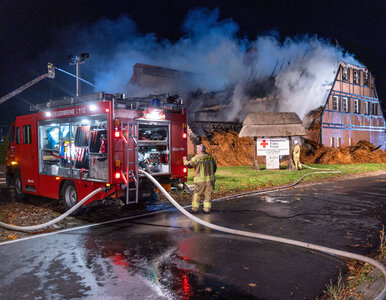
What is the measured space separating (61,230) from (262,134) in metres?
14.4

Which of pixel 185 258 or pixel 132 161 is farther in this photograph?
pixel 132 161

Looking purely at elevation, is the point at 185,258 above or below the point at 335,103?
below

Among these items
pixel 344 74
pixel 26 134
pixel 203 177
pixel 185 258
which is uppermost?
pixel 344 74

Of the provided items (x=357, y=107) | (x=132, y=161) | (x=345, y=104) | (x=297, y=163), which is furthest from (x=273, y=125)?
(x=357, y=107)

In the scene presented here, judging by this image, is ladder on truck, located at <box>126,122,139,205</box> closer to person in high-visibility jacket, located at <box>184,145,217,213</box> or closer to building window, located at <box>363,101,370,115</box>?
person in high-visibility jacket, located at <box>184,145,217,213</box>

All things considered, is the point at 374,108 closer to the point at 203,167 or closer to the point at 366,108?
the point at 366,108

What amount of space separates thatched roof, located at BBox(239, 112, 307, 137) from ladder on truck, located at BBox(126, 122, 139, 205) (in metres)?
12.6

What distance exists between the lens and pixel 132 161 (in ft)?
25.7

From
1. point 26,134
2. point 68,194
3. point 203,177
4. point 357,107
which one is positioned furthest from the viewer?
point 357,107

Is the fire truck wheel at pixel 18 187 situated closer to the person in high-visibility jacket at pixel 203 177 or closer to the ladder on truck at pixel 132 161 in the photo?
the ladder on truck at pixel 132 161

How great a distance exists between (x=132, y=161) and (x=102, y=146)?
0.76 m

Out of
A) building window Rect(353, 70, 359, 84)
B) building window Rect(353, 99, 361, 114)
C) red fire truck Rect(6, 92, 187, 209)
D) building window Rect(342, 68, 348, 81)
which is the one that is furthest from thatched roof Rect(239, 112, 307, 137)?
building window Rect(353, 70, 359, 84)

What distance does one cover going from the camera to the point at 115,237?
20.1 ft

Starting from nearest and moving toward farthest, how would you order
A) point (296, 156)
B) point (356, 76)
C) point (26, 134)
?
point (26, 134)
point (296, 156)
point (356, 76)
